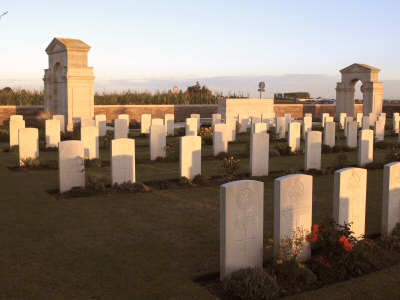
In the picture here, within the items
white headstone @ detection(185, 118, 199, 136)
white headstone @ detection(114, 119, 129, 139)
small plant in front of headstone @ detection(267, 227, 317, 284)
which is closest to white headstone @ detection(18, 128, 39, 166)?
white headstone @ detection(114, 119, 129, 139)

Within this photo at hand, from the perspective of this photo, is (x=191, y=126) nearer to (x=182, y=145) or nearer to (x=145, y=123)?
(x=145, y=123)

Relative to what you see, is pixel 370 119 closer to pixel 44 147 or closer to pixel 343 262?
pixel 44 147

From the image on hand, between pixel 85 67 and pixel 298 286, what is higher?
pixel 85 67

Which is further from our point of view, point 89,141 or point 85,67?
point 85,67

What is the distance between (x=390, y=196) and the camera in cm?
721

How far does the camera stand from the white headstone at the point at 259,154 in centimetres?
1217

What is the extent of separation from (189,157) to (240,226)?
5710 millimetres

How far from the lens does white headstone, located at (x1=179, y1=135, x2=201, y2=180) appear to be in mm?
11252

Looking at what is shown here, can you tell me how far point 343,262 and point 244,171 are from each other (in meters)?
7.31

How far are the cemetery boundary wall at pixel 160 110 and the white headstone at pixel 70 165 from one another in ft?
62.3

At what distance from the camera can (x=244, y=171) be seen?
13.2 meters

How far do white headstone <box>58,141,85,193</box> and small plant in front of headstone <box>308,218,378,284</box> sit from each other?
5627 mm

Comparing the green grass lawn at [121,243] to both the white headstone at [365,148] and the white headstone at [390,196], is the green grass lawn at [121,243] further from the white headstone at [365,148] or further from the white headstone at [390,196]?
the white headstone at [365,148]

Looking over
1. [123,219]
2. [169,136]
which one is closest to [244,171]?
[123,219]
